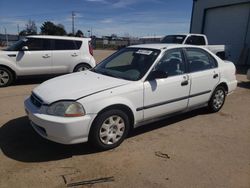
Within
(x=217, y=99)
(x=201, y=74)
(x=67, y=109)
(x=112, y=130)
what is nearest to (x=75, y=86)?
(x=67, y=109)

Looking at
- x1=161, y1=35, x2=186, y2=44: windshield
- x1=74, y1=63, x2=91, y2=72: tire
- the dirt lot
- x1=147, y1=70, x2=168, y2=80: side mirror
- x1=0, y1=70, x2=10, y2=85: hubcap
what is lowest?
the dirt lot

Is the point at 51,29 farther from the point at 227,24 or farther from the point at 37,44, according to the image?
the point at 37,44

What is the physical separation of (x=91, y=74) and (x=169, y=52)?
4.79ft

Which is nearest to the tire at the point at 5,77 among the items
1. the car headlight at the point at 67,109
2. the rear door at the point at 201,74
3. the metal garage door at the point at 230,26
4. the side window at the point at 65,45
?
the side window at the point at 65,45

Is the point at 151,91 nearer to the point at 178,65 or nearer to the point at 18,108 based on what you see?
the point at 178,65

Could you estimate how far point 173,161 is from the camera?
3.73 meters

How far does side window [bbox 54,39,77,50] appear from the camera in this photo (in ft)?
29.6

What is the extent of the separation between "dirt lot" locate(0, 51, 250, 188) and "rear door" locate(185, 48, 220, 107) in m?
0.54

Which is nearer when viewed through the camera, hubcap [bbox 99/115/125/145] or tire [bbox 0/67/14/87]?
Result: hubcap [bbox 99/115/125/145]

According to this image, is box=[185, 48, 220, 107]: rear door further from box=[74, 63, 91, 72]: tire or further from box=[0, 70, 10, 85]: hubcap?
box=[0, 70, 10, 85]: hubcap

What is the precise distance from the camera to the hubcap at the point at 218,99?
5750 millimetres

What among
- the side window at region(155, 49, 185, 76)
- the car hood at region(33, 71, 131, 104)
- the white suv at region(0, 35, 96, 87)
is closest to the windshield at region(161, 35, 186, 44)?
the white suv at region(0, 35, 96, 87)

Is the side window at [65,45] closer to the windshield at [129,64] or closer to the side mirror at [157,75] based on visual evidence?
the windshield at [129,64]

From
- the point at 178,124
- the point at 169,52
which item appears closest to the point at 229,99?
the point at 178,124
